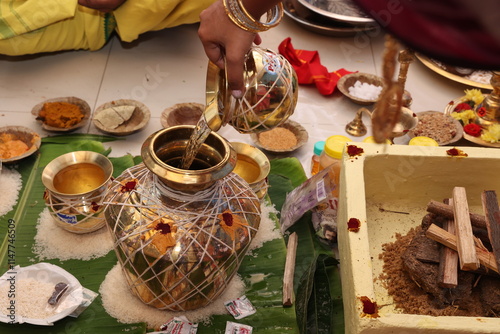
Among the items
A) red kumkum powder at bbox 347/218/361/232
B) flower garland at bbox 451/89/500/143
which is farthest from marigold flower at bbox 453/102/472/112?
red kumkum powder at bbox 347/218/361/232

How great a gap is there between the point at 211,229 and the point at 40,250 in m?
0.66

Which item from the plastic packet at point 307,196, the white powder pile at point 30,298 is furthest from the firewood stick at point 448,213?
the white powder pile at point 30,298

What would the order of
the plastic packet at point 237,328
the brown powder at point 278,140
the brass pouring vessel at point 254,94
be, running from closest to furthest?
the brass pouring vessel at point 254,94 → the plastic packet at point 237,328 → the brown powder at point 278,140

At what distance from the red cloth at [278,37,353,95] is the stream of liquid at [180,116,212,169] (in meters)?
1.25

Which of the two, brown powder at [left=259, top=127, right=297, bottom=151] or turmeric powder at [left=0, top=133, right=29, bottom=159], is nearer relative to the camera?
turmeric powder at [left=0, top=133, right=29, bottom=159]

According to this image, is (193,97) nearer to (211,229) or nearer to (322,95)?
(322,95)

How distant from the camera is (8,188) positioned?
184 cm

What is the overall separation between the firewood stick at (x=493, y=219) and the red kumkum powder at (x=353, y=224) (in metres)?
0.37

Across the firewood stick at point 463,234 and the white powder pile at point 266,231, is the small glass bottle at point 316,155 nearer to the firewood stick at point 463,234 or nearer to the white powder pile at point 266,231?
the white powder pile at point 266,231

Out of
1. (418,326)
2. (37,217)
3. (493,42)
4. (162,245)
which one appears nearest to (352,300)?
(418,326)

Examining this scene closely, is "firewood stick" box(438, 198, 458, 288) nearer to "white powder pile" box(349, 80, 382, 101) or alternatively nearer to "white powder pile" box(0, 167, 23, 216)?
"white powder pile" box(349, 80, 382, 101)

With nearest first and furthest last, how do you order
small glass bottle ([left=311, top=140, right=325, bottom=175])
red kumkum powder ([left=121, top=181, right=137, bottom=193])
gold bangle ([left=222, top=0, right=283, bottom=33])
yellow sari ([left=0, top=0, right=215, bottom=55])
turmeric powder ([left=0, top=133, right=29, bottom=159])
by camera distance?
gold bangle ([left=222, top=0, right=283, bottom=33]) < red kumkum powder ([left=121, top=181, right=137, bottom=193]) < turmeric powder ([left=0, top=133, right=29, bottom=159]) < small glass bottle ([left=311, top=140, right=325, bottom=175]) < yellow sari ([left=0, top=0, right=215, bottom=55])

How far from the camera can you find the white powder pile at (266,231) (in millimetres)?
1752

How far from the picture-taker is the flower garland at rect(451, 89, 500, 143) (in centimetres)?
217
